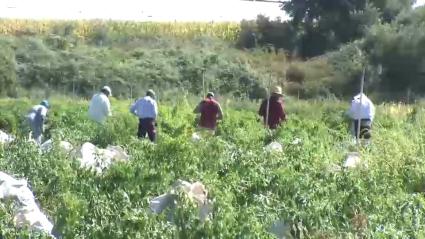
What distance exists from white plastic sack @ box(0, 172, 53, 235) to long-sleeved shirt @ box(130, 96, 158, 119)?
5902 mm

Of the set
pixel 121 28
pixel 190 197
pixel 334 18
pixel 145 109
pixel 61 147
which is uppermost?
pixel 190 197

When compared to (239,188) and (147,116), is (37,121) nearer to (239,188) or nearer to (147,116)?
(147,116)

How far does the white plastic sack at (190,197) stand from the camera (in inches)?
303

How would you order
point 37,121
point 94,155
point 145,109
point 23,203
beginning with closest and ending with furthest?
point 23,203 → point 94,155 → point 37,121 → point 145,109

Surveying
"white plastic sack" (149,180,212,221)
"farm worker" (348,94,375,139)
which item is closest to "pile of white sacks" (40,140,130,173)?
"white plastic sack" (149,180,212,221)

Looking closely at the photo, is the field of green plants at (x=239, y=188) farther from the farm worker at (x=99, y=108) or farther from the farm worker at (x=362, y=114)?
the farm worker at (x=99, y=108)

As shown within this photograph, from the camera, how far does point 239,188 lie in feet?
27.7

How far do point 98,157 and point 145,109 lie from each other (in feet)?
16.3

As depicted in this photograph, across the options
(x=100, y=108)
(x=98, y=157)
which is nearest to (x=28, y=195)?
(x=98, y=157)

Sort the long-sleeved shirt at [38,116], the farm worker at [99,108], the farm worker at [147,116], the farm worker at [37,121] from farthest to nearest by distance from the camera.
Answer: the farm worker at [99,108]
the farm worker at [147,116]
the long-sleeved shirt at [38,116]
the farm worker at [37,121]

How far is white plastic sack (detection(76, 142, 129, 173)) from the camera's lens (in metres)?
9.66

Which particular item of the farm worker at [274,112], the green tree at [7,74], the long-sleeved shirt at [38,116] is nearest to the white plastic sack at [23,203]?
the long-sleeved shirt at [38,116]

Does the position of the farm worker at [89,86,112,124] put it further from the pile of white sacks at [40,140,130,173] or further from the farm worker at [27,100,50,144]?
the pile of white sacks at [40,140,130,173]

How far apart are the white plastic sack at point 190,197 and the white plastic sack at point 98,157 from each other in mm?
1209
